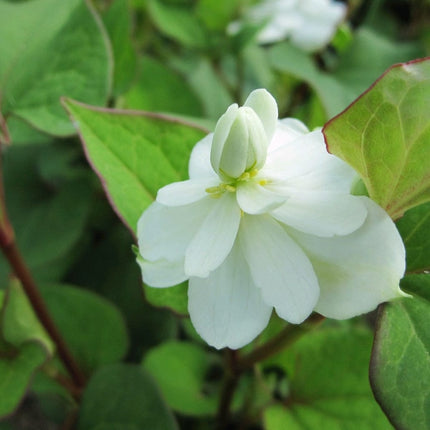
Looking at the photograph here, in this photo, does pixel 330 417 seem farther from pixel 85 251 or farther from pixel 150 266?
pixel 85 251

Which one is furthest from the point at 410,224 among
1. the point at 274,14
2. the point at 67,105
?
the point at 274,14

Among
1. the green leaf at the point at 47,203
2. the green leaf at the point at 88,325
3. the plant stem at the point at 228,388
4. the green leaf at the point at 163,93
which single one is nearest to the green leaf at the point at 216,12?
the green leaf at the point at 163,93

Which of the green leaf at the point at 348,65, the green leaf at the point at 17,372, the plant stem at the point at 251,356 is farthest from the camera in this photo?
the green leaf at the point at 348,65

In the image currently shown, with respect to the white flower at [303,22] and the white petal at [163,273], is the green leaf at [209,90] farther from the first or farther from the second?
the white petal at [163,273]

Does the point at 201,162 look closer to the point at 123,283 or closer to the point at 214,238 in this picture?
the point at 214,238

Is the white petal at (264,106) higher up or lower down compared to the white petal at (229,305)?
higher up

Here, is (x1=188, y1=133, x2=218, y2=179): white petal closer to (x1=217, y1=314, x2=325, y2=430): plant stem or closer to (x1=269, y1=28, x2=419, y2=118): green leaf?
(x1=217, y1=314, x2=325, y2=430): plant stem
